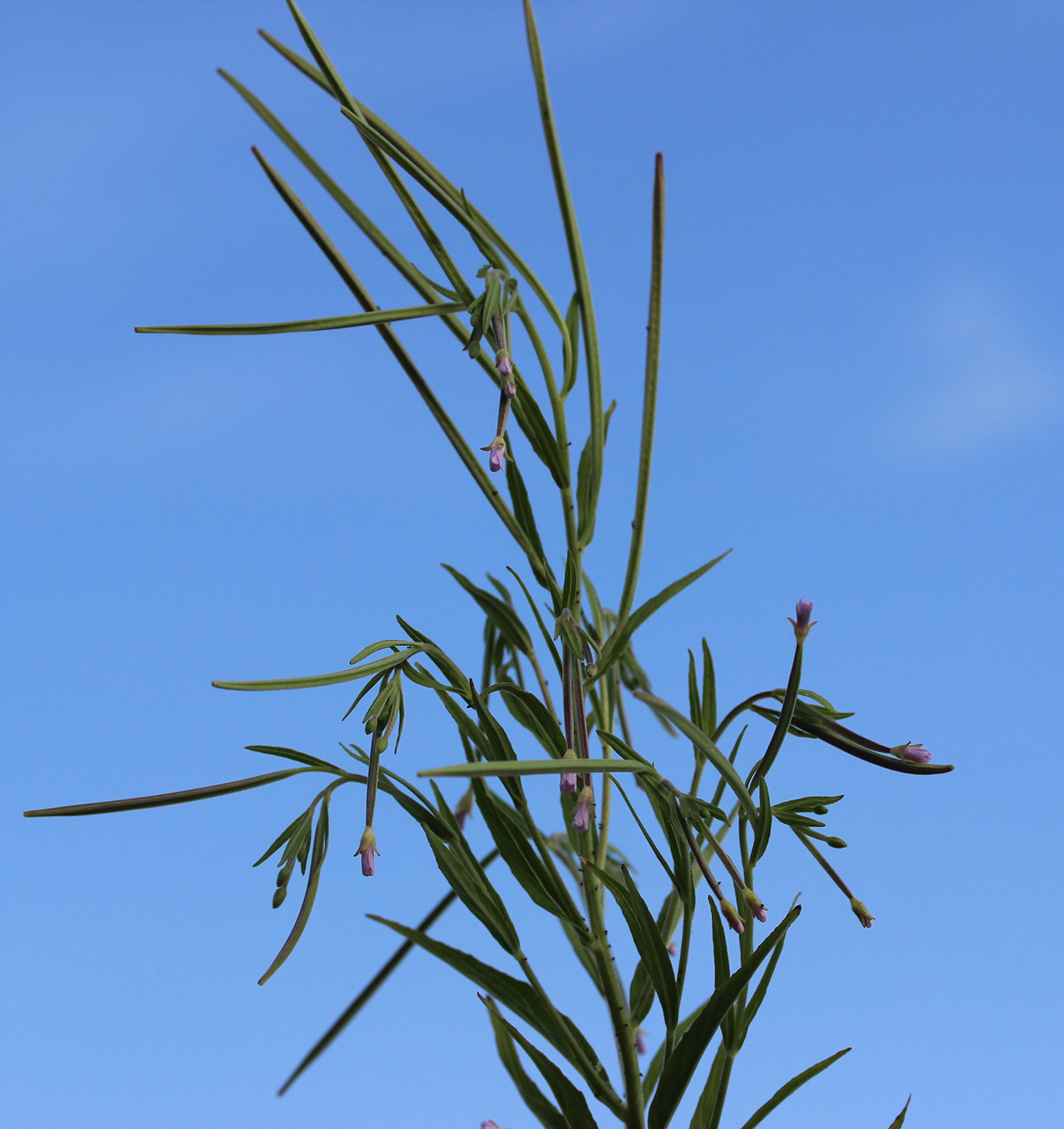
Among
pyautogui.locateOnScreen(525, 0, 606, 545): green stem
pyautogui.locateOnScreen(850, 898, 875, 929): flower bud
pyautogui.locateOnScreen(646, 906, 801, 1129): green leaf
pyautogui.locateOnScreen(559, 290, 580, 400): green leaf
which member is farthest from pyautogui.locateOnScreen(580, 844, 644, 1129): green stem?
pyautogui.locateOnScreen(559, 290, 580, 400): green leaf

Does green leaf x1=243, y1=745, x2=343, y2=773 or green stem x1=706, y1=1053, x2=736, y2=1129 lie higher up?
green leaf x1=243, y1=745, x2=343, y2=773

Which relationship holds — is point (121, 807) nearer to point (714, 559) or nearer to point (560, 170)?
point (714, 559)

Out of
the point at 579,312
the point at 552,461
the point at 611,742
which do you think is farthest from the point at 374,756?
the point at 579,312

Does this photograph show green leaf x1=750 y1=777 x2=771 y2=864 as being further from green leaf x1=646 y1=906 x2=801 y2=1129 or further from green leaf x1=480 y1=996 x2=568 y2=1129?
green leaf x1=480 y1=996 x2=568 y2=1129

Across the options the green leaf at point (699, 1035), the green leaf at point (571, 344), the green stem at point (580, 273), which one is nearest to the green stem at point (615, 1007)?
the green leaf at point (699, 1035)

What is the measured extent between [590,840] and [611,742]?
10cm

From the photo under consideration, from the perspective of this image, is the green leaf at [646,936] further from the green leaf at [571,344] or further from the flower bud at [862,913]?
the green leaf at [571,344]

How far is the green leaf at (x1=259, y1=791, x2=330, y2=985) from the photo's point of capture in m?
0.82

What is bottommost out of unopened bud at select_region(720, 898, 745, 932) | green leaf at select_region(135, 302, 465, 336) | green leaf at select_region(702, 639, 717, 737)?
unopened bud at select_region(720, 898, 745, 932)

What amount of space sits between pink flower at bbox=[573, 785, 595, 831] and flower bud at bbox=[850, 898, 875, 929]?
0.28 m

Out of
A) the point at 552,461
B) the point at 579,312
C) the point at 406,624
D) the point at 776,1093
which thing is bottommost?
the point at 776,1093

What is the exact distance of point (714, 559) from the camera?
0.96 m

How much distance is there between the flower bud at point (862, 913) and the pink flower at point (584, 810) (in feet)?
0.92

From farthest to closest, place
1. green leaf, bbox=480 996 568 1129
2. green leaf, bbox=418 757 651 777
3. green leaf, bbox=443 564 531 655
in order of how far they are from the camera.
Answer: green leaf, bbox=443 564 531 655 < green leaf, bbox=480 996 568 1129 < green leaf, bbox=418 757 651 777
